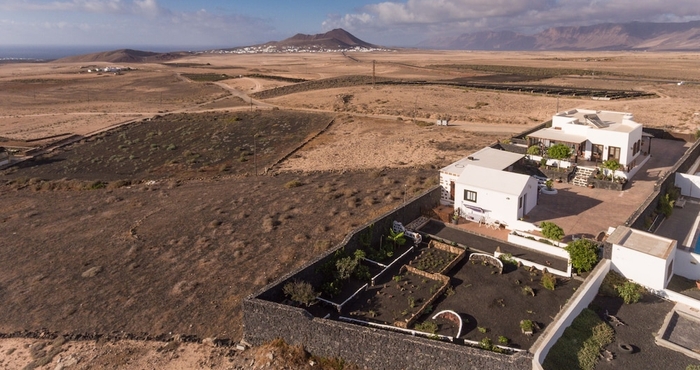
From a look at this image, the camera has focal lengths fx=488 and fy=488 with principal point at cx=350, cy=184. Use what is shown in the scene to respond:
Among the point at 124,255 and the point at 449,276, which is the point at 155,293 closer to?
the point at 124,255

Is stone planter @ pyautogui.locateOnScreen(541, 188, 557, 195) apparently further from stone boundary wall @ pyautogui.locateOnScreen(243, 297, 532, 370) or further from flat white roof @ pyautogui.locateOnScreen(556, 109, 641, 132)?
stone boundary wall @ pyautogui.locateOnScreen(243, 297, 532, 370)

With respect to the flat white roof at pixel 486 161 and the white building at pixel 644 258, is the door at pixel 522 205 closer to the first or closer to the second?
the flat white roof at pixel 486 161

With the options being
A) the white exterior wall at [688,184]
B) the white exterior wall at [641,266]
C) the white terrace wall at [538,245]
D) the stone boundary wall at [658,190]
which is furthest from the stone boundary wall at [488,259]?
the white exterior wall at [688,184]

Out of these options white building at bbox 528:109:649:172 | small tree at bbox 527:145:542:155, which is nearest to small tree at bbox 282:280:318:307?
small tree at bbox 527:145:542:155

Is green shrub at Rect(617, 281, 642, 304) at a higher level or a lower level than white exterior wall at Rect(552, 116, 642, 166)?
lower

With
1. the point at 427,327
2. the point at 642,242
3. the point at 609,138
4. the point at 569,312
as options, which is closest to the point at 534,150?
the point at 609,138
